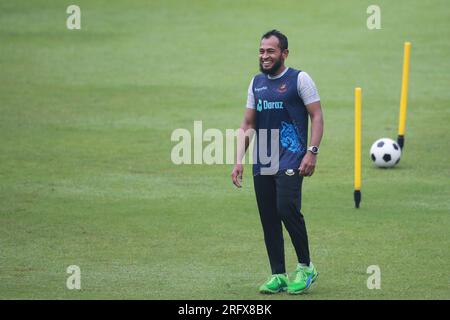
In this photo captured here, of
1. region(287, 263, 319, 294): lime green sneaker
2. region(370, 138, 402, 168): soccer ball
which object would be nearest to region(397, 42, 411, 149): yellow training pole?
region(370, 138, 402, 168): soccer ball

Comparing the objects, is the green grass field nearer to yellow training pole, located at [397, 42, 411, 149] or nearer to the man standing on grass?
the man standing on grass

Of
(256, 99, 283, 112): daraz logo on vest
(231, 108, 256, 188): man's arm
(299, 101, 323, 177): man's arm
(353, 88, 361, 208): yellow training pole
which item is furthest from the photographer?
(353, 88, 361, 208): yellow training pole

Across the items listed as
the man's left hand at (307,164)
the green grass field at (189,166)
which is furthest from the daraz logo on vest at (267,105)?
the green grass field at (189,166)

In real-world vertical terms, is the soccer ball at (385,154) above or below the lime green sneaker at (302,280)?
above

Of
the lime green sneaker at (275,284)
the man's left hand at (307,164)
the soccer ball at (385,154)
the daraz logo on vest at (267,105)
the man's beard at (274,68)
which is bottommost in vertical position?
the lime green sneaker at (275,284)

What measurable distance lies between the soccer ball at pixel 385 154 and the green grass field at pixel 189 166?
148mm

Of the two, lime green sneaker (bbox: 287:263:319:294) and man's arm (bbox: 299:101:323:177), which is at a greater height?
man's arm (bbox: 299:101:323:177)

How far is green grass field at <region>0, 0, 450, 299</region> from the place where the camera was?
12.1 m

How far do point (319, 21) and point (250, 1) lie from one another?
3377mm

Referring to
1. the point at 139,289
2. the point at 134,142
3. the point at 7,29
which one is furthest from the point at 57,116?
the point at 139,289

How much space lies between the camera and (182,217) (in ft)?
49.3

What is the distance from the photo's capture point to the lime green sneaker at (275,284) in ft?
35.9

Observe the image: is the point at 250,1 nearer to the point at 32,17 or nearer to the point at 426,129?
the point at 32,17

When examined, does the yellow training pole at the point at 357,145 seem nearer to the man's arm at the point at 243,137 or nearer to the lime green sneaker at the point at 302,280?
the man's arm at the point at 243,137
